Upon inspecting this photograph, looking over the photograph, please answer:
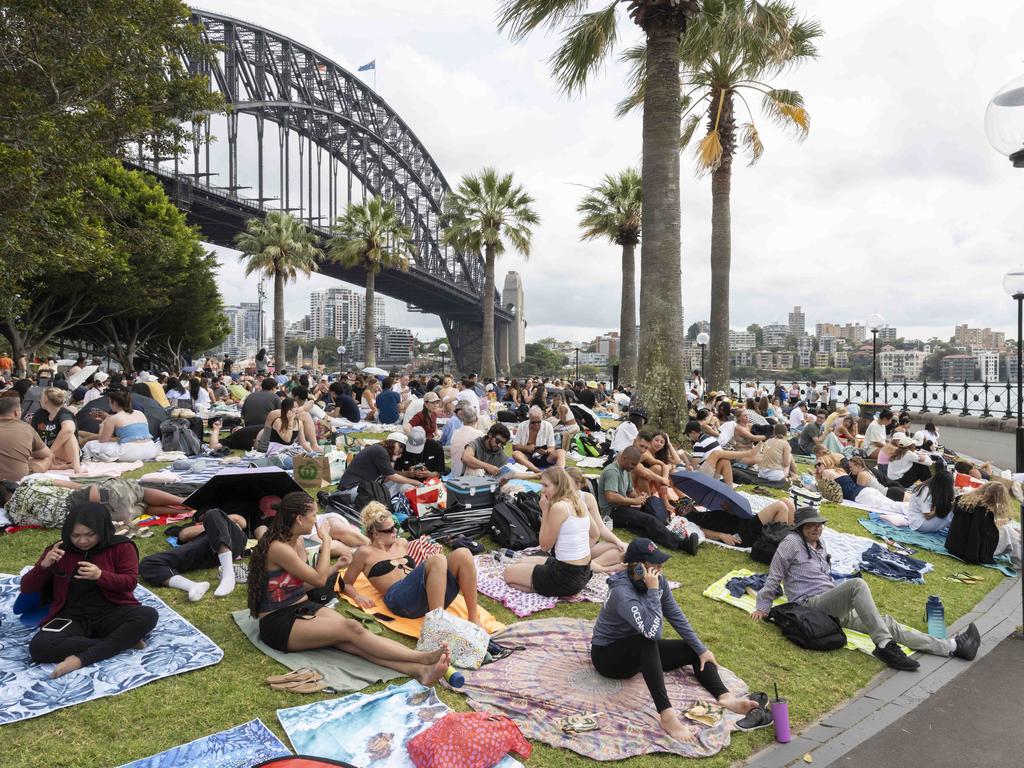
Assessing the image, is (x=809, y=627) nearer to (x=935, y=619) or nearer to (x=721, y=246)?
(x=935, y=619)

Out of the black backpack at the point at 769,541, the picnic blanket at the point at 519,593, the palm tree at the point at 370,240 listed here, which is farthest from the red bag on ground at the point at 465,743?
the palm tree at the point at 370,240

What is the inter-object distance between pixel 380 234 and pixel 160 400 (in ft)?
76.7

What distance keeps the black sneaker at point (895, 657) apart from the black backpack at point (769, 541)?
195 centimetres

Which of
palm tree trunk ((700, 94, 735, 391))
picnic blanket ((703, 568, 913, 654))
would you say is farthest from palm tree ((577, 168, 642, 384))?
picnic blanket ((703, 568, 913, 654))

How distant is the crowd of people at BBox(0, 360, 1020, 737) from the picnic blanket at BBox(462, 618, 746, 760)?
117 mm

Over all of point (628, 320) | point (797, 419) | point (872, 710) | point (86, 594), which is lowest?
point (872, 710)

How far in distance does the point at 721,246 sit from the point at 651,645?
1739cm

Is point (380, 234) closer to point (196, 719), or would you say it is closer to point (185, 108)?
point (185, 108)

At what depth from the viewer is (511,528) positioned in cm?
678

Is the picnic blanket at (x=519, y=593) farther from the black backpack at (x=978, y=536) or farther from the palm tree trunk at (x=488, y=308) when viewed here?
the palm tree trunk at (x=488, y=308)

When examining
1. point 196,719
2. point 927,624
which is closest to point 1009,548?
point 927,624

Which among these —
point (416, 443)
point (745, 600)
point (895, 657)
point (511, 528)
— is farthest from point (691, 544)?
point (416, 443)

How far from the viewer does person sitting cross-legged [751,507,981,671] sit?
5.02 m

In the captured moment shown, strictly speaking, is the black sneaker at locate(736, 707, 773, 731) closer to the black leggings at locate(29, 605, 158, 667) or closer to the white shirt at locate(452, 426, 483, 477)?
the black leggings at locate(29, 605, 158, 667)
